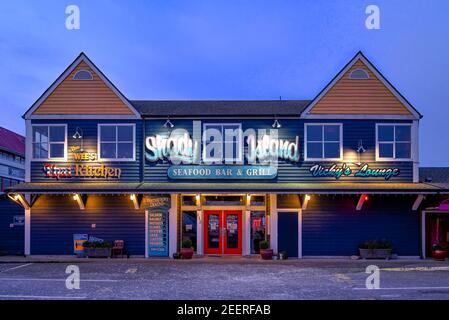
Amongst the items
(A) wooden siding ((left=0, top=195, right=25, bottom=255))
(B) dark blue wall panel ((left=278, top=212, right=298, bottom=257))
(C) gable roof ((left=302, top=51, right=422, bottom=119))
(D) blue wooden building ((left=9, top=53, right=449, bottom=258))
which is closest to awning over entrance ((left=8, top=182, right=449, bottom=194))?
(D) blue wooden building ((left=9, top=53, right=449, bottom=258))

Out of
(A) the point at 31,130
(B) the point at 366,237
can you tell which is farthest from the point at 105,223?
(B) the point at 366,237

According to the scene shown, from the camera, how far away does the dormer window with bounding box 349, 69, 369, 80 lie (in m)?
22.6

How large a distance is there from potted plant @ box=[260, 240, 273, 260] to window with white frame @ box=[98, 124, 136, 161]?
702 cm

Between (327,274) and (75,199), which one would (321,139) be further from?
(75,199)

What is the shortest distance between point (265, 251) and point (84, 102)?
10584 mm

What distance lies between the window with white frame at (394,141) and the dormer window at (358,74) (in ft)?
7.75

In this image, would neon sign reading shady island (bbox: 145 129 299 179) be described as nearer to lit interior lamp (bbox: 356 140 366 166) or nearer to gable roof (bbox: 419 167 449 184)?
lit interior lamp (bbox: 356 140 366 166)

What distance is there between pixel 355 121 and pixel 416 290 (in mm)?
10352

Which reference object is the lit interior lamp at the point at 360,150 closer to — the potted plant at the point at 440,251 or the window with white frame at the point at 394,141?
the window with white frame at the point at 394,141

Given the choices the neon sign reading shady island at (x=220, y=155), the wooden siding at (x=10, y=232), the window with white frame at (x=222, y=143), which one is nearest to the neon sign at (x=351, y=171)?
the neon sign reading shady island at (x=220, y=155)

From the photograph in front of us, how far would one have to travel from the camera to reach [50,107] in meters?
22.6

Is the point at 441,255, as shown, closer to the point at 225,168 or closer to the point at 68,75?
the point at 225,168

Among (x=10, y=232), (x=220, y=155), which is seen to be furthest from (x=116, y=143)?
(x=10, y=232)

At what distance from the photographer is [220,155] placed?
886 inches
